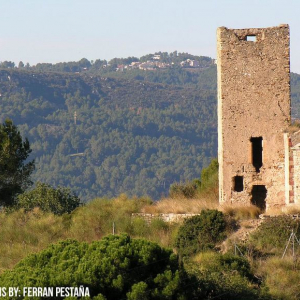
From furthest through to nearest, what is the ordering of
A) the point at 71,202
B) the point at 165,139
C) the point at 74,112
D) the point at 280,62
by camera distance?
the point at 74,112 → the point at 165,139 → the point at 71,202 → the point at 280,62

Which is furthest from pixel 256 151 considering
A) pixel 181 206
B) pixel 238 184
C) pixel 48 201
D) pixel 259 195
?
pixel 48 201

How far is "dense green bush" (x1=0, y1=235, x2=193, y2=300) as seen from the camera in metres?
17.1

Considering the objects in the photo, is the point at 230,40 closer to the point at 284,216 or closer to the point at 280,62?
the point at 280,62

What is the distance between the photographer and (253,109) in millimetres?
25719

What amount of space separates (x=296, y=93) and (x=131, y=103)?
24.9 metres

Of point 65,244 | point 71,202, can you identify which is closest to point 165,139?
point 71,202

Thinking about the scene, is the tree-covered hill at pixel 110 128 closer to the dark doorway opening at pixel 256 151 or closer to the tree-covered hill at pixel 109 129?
the tree-covered hill at pixel 109 129

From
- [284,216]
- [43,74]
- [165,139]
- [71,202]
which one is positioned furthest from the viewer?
[43,74]

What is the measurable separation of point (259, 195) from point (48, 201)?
740 cm

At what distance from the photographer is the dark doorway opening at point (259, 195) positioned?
2625 centimetres

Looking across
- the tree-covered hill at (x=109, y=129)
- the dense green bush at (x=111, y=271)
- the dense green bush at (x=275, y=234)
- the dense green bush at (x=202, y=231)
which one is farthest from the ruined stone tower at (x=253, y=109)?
the tree-covered hill at (x=109, y=129)

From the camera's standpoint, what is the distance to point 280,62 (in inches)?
1016

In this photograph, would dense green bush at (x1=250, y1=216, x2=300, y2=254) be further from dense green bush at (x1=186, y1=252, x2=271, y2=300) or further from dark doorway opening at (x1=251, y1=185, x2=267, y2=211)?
dark doorway opening at (x1=251, y1=185, x2=267, y2=211)

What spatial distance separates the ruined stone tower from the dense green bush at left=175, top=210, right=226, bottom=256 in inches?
65.8
